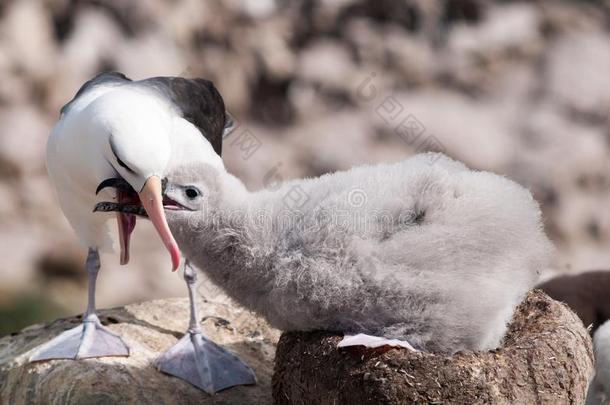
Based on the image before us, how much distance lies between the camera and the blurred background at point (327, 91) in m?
7.22

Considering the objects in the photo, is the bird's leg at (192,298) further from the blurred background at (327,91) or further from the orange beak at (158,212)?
the blurred background at (327,91)

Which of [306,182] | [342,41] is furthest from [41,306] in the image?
[306,182]

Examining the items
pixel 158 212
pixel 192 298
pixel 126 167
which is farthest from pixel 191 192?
pixel 192 298

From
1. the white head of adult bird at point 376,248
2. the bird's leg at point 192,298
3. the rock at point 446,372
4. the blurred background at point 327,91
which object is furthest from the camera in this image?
the blurred background at point 327,91

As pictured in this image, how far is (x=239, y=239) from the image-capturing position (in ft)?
10.5

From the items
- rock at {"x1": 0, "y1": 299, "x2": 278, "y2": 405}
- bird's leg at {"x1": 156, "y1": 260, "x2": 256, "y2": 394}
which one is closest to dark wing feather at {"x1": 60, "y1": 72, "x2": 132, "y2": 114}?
rock at {"x1": 0, "y1": 299, "x2": 278, "y2": 405}

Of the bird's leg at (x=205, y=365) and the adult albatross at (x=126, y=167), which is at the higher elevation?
the adult albatross at (x=126, y=167)

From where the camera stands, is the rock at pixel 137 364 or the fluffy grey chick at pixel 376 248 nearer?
the fluffy grey chick at pixel 376 248

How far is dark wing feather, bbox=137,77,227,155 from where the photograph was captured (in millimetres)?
3986

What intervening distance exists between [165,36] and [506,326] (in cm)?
468

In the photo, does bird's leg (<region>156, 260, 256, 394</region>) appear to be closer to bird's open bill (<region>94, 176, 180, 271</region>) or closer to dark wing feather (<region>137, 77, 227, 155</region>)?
bird's open bill (<region>94, 176, 180, 271</region>)

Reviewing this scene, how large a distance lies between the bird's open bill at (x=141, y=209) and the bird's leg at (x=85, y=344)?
28 cm

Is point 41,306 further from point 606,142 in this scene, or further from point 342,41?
point 606,142

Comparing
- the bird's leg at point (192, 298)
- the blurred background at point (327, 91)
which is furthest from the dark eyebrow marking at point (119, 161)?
the blurred background at point (327, 91)
